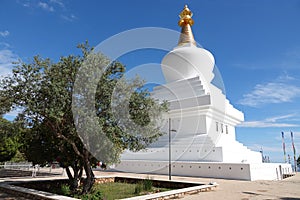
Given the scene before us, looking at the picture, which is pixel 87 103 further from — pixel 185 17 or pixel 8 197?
pixel 185 17

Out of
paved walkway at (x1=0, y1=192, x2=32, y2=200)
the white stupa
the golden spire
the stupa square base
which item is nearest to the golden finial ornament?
the golden spire

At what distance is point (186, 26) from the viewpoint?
1091 inches

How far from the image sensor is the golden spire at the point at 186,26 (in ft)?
86.0

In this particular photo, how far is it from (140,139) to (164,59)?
1686cm

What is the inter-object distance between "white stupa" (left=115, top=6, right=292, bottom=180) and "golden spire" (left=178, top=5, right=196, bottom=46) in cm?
12

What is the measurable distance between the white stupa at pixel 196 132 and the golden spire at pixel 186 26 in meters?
0.12

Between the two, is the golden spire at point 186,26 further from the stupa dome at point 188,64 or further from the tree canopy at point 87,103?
the tree canopy at point 87,103

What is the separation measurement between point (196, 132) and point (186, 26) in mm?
13676

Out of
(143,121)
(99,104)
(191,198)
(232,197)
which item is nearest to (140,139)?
(143,121)

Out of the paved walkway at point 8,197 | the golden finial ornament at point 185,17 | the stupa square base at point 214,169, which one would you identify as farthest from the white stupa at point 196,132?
the paved walkway at point 8,197

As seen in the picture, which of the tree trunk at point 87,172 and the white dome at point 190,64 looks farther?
the white dome at point 190,64

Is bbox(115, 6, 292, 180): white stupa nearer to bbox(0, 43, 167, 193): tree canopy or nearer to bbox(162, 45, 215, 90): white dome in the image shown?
bbox(162, 45, 215, 90): white dome

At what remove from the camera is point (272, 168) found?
18375 millimetres

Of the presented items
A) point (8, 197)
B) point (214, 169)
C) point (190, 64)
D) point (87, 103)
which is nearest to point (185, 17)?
point (190, 64)
